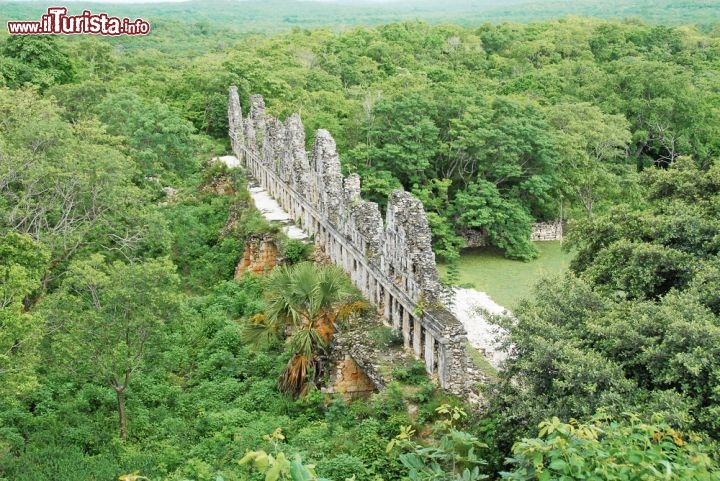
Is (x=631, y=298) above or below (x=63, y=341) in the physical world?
above

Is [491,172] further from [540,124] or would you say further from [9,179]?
[9,179]

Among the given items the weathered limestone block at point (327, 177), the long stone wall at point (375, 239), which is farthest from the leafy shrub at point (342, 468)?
the weathered limestone block at point (327, 177)

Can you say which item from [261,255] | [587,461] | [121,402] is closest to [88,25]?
[261,255]

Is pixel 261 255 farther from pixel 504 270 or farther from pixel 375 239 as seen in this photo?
pixel 504 270

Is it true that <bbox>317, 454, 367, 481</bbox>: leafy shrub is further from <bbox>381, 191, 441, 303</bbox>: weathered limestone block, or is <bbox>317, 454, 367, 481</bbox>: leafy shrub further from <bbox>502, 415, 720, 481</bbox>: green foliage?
<bbox>502, 415, 720, 481</bbox>: green foliage

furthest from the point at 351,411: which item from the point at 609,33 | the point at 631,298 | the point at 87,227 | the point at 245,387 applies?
the point at 609,33

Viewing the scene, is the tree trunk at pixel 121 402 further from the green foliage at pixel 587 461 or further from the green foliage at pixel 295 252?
the green foliage at pixel 587 461

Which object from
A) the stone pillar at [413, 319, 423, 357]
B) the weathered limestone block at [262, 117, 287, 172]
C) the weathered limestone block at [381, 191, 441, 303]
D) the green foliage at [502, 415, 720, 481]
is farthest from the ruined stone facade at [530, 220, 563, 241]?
the green foliage at [502, 415, 720, 481]
